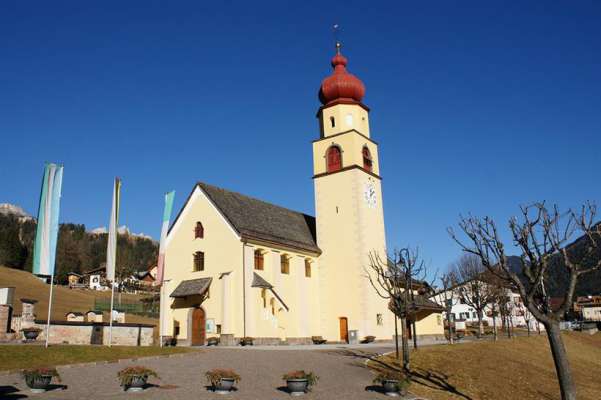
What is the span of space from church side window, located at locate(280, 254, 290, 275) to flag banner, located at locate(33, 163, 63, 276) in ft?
57.5

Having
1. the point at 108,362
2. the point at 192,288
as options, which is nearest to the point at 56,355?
the point at 108,362

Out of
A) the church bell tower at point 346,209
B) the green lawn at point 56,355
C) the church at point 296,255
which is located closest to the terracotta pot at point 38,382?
the green lawn at point 56,355

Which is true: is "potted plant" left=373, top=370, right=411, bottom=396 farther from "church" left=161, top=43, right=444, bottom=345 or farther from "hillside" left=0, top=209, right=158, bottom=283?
"hillside" left=0, top=209, right=158, bottom=283

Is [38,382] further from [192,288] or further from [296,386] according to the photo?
[192,288]

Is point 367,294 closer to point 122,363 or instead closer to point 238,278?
point 238,278

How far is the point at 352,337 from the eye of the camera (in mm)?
37812

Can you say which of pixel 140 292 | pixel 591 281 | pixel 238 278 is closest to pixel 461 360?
pixel 238 278

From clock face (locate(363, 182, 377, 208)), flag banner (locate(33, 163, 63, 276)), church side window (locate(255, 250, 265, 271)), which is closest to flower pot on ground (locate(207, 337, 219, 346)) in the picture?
church side window (locate(255, 250, 265, 271))

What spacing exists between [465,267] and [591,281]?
253 feet

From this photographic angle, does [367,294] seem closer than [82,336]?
No

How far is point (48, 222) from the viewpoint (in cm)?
2409

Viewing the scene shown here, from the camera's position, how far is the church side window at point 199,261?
36.5 m

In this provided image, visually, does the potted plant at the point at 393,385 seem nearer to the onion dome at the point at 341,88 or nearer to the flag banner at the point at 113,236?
the flag banner at the point at 113,236

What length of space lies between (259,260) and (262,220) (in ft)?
14.8
